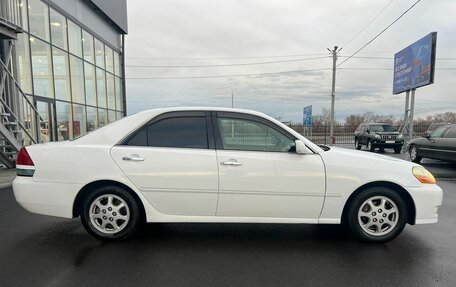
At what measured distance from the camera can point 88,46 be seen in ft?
57.5

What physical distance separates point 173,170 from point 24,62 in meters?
11.5

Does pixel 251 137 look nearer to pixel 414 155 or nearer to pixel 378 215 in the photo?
pixel 378 215

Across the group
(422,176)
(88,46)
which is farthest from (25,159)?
(88,46)

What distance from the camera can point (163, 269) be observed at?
313 cm

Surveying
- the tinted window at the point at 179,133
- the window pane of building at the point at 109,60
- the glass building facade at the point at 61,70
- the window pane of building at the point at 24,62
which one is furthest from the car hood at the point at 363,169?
the window pane of building at the point at 109,60

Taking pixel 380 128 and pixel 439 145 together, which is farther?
pixel 380 128

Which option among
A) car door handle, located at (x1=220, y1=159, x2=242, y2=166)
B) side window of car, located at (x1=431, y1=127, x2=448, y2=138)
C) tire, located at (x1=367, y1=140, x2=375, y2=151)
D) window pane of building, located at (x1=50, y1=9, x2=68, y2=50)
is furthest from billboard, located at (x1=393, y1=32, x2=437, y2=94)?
window pane of building, located at (x1=50, y1=9, x2=68, y2=50)

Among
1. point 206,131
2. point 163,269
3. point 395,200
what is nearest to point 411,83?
point 395,200

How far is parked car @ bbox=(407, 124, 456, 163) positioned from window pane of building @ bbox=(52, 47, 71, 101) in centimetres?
1516

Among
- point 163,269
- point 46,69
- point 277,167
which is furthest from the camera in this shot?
point 46,69

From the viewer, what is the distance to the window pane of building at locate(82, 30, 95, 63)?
55.9 feet

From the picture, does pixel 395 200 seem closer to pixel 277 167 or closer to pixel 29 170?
pixel 277 167

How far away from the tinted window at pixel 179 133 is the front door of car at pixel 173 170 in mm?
12

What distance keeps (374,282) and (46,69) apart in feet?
47.7
